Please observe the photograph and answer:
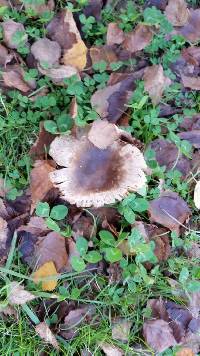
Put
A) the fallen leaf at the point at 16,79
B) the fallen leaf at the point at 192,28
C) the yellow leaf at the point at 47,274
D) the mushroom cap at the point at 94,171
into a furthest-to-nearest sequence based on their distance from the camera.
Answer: the fallen leaf at the point at 192,28, the fallen leaf at the point at 16,79, the yellow leaf at the point at 47,274, the mushroom cap at the point at 94,171

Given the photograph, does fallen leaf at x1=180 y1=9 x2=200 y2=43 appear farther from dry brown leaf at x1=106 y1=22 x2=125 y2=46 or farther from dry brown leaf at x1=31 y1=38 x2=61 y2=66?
dry brown leaf at x1=31 y1=38 x2=61 y2=66

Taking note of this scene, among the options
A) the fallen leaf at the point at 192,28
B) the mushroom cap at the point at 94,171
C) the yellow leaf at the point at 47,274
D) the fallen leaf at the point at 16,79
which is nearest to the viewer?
the mushroom cap at the point at 94,171

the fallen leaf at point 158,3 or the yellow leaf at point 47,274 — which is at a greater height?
the fallen leaf at point 158,3

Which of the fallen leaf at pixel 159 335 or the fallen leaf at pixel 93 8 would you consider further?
the fallen leaf at pixel 93 8

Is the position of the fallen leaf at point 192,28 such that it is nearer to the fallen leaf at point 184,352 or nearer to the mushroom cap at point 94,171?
the mushroom cap at point 94,171

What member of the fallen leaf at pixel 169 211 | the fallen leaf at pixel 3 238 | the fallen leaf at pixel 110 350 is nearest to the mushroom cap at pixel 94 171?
the fallen leaf at pixel 169 211

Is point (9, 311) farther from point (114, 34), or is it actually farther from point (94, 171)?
point (114, 34)

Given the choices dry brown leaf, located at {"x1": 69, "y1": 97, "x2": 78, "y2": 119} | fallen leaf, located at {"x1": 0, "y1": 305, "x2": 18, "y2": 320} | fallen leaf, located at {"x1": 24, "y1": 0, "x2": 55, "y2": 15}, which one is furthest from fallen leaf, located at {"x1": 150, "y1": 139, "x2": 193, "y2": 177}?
fallen leaf, located at {"x1": 0, "y1": 305, "x2": 18, "y2": 320}

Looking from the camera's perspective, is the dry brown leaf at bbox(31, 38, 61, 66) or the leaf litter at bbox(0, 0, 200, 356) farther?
the dry brown leaf at bbox(31, 38, 61, 66)
